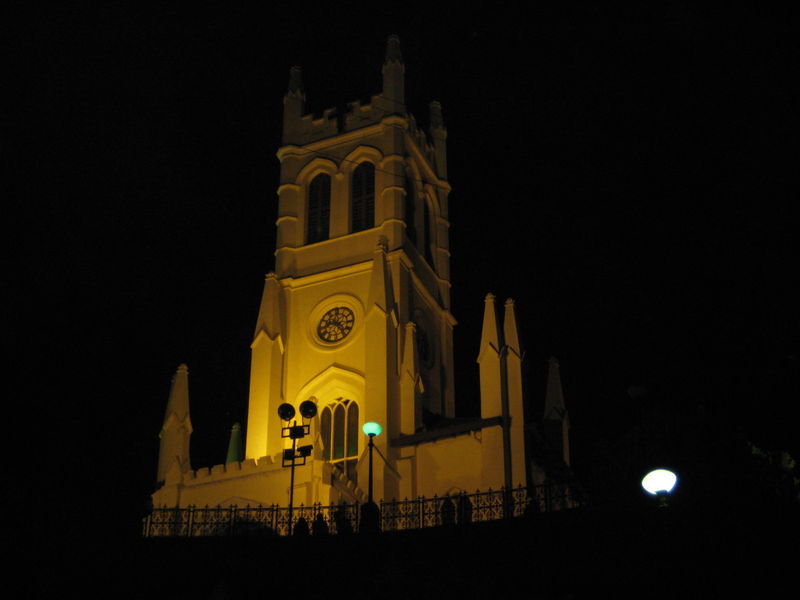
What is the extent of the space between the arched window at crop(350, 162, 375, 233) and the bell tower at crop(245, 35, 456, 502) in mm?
57

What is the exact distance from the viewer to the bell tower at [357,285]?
4134 centimetres

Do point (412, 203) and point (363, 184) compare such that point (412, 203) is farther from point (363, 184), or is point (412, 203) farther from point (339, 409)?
point (339, 409)

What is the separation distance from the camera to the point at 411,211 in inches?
1943

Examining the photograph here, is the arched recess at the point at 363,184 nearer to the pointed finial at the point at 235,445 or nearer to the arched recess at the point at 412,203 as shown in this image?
the arched recess at the point at 412,203

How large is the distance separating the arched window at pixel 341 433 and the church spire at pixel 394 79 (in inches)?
585

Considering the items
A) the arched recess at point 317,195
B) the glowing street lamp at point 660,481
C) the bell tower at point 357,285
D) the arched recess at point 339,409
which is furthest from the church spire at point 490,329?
the glowing street lamp at point 660,481

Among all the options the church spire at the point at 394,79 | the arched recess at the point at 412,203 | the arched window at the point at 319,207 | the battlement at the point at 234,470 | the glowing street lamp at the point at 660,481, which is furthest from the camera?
the church spire at the point at 394,79

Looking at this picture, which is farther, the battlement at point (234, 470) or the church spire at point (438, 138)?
the church spire at point (438, 138)

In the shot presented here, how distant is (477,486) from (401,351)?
6972mm

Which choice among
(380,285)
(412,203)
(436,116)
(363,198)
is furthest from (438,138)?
(380,285)

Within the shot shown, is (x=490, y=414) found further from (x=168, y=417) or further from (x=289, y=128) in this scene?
(x=289, y=128)

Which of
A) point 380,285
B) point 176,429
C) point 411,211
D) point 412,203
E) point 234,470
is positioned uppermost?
point 412,203

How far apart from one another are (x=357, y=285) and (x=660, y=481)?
1337 inches

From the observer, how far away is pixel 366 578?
21797mm
